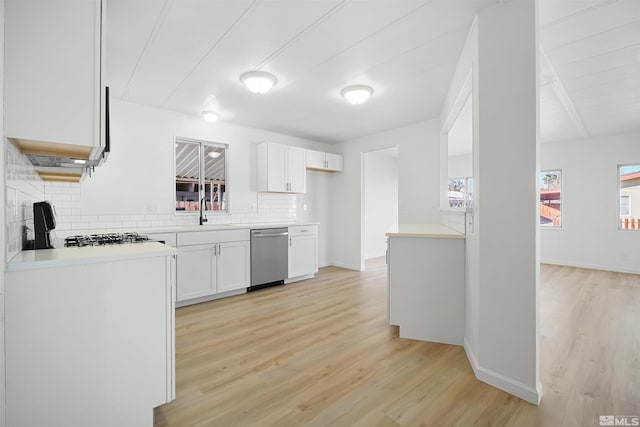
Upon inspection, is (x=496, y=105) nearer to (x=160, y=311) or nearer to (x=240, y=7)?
(x=240, y=7)

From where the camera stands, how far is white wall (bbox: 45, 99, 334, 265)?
336cm

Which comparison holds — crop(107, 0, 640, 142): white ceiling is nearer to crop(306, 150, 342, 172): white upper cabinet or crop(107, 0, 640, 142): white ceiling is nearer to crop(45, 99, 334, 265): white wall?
crop(45, 99, 334, 265): white wall

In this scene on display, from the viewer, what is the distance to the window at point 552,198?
6137 mm

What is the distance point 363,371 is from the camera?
2055mm

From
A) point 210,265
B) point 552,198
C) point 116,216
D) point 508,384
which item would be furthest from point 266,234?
point 552,198

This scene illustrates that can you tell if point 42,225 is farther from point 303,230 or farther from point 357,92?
point 303,230

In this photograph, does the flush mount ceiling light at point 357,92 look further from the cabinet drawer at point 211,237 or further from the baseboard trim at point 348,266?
the baseboard trim at point 348,266

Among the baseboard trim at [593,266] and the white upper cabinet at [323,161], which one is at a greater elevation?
the white upper cabinet at [323,161]

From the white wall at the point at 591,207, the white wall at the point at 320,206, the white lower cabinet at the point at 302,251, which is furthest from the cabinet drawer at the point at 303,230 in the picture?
the white wall at the point at 591,207

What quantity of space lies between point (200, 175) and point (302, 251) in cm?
187

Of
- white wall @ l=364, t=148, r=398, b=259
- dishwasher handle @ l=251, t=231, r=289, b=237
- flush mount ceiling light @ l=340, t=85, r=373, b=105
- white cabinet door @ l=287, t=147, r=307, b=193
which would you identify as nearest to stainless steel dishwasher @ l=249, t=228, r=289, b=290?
dishwasher handle @ l=251, t=231, r=289, b=237

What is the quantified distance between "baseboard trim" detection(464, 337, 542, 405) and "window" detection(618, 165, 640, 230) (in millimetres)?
5562

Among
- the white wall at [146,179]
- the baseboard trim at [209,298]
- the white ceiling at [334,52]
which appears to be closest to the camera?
the white ceiling at [334,52]

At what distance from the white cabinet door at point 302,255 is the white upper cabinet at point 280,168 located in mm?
857
